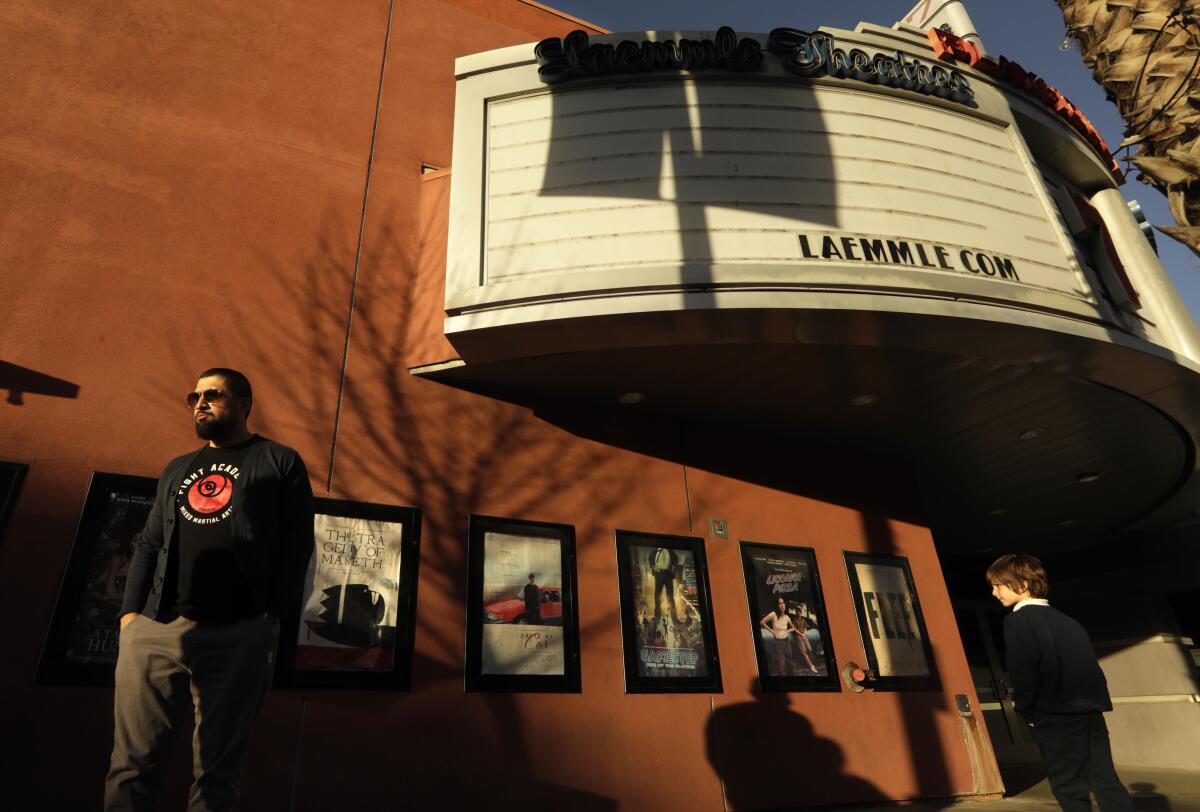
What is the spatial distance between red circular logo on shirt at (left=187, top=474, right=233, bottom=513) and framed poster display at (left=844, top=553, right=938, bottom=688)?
6.82m

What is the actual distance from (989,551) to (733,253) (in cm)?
1131

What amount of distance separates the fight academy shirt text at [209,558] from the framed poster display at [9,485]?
2.75 m

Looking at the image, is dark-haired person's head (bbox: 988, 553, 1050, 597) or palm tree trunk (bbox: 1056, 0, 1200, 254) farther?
palm tree trunk (bbox: 1056, 0, 1200, 254)

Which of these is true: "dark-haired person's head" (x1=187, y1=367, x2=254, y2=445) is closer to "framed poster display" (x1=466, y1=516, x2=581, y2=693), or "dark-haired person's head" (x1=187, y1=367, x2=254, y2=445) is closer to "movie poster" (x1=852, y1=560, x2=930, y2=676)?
"framed poster display" (x1=466, y1=516, x2=581, y2=693)

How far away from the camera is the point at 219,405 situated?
323 centimetres

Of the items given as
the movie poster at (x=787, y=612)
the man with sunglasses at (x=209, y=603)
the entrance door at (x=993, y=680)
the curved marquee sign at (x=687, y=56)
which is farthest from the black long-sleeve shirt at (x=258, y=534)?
the entrance door at (x=993, y=680)

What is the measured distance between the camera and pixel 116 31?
6.62m

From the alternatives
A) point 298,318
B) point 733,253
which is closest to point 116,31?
point 298,318

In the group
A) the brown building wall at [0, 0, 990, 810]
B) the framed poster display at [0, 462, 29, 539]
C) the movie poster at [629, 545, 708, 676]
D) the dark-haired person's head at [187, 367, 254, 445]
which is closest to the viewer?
the dark-haired person's head at [187, 367, 254, 445]

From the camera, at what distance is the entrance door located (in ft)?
42.3

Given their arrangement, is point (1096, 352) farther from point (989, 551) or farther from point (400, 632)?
point (989, 551)

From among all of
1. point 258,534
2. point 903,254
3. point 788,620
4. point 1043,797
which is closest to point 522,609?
point 788,620

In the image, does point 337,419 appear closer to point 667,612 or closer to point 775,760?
point 667,612

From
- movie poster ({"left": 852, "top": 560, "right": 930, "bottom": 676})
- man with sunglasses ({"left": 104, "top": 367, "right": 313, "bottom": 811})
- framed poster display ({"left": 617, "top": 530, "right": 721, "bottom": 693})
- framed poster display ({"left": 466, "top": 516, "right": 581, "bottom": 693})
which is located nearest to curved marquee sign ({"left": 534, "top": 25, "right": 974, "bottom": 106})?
framed poster display ({"left": 466, "top": 516, "right": 581, "bottom": 693})
